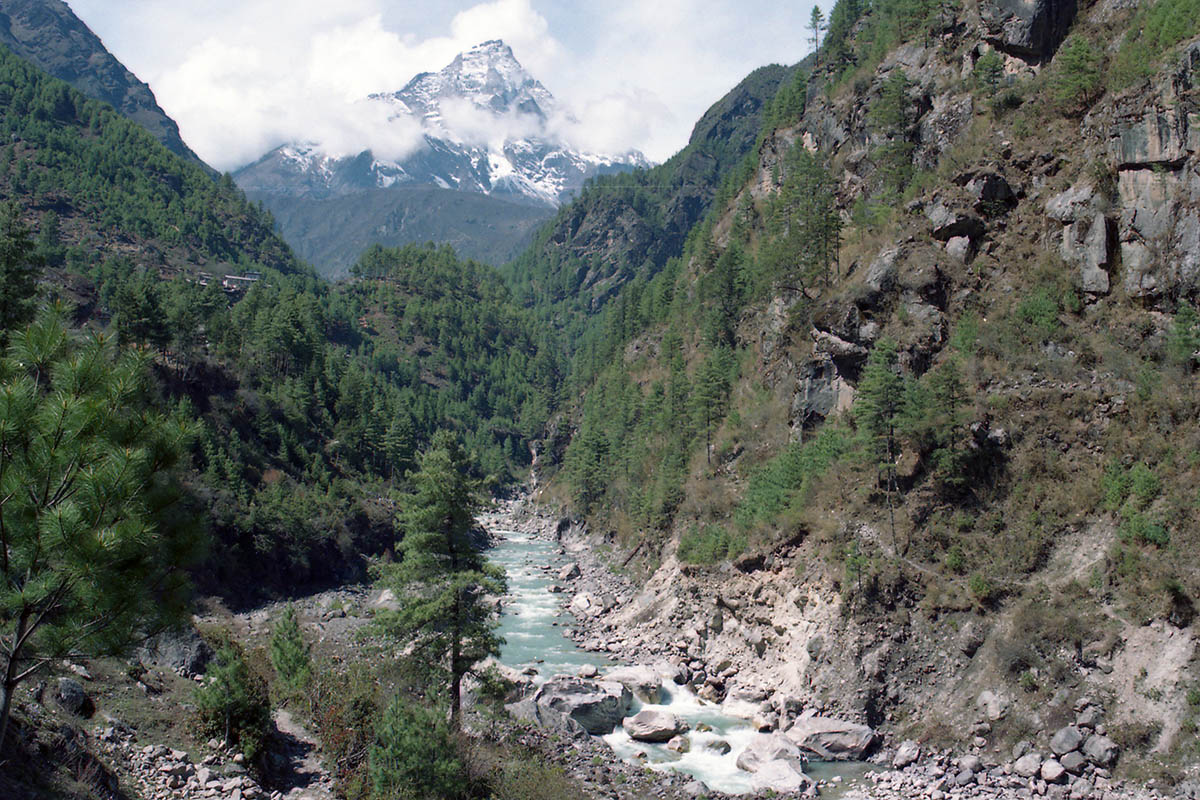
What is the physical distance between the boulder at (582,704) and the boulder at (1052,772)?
15.0m

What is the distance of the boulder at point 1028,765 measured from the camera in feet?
74.0

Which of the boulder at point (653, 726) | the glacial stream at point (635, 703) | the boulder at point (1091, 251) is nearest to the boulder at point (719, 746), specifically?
the glacial stream at point (635, 703)

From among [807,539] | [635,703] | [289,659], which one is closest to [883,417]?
[807,539]

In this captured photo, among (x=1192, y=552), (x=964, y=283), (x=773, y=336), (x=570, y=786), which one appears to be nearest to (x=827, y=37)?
(x=773, y=336)

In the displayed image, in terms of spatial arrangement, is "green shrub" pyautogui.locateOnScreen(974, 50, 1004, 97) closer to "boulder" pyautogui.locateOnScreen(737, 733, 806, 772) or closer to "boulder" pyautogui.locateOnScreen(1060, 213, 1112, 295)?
"boulder" pyautogui.locateOnScreen(1060, 213, 1112, 295)

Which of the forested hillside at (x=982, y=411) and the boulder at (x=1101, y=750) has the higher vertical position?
the forested hillside at (x=982, y=411)

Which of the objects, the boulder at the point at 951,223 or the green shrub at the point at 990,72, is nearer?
the boulder at the point at 951,223

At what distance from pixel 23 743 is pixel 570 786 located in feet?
47.0

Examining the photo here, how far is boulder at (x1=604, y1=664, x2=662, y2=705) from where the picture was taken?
31906 mm

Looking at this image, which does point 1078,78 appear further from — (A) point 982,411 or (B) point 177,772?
(B) point 177,772

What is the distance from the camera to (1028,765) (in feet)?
74.5

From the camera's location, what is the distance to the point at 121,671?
21.9 m

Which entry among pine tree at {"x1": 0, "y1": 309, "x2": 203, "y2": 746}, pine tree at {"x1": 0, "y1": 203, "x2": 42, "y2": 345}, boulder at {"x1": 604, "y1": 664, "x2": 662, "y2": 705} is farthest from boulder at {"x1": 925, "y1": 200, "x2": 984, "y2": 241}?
pine tree at {"x1": 0, "y1": 203, "x2": 42, "y2": 345}

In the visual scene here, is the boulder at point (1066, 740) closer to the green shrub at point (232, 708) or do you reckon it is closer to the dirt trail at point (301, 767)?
the dirt trail at point (301, 767)
